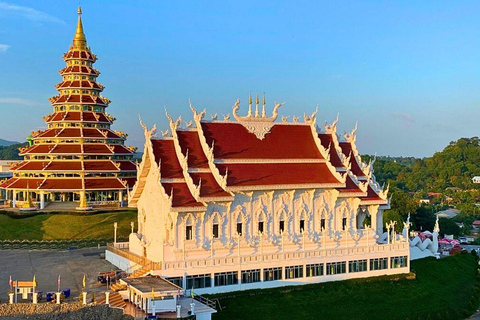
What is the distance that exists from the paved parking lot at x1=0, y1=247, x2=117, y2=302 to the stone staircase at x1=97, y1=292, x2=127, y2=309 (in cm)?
159

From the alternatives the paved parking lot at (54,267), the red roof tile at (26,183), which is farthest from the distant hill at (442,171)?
the paved parking lot at (54,267)

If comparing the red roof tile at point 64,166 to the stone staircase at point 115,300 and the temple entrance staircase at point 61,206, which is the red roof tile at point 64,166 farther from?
the stone staircase at point 115,300

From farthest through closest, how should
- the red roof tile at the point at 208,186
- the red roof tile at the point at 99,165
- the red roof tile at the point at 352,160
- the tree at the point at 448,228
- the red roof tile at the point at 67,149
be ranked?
the tree at the point at 448,228
the red roof tile at the point at 67,149
the red roof tile at the point at 99,165
the red roof tile at the point at 352,160
the red roof tile at the point at 208,186

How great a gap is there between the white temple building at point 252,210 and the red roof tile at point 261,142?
0.22 ft

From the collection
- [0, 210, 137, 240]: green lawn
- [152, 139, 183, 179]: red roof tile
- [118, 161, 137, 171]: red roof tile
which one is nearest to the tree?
[118, 161, 137, 171]: red roof tile

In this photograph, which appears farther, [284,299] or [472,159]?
[472,159]

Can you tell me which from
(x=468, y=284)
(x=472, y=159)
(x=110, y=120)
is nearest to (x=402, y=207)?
(x=468, y=284)

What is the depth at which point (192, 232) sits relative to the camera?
30125 mm

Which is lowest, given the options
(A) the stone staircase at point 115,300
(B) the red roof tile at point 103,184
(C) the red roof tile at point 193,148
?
(A) the stone staircase at point 115,300

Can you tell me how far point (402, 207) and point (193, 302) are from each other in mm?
37960

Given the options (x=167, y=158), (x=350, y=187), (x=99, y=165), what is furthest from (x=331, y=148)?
(x=99, y=165)

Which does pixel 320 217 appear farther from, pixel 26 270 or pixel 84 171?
pixel 84 171

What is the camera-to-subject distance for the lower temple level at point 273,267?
28.1 m

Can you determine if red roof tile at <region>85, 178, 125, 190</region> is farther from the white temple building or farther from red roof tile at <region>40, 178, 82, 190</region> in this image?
the white temple building
